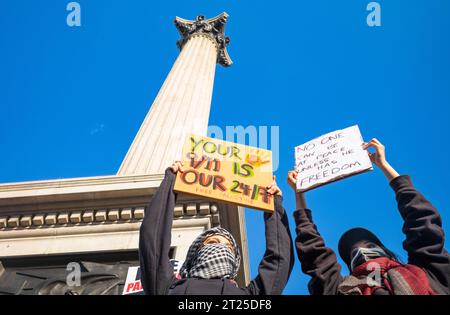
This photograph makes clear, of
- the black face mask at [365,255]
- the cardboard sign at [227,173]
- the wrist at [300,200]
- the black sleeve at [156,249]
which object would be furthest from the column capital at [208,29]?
the black face mask at [365,255]

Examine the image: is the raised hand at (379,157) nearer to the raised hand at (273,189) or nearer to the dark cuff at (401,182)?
the dark cuff at (401,182)

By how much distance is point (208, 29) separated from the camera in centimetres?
2116

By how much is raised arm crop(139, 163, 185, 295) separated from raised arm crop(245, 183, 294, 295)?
0.87m

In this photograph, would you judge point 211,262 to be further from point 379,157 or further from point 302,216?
point 379,157

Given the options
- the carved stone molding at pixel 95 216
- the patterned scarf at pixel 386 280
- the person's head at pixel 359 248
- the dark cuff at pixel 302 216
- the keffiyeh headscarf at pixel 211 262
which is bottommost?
the patterned scarf at pixel 386 280

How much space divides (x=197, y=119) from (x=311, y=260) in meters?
8.26

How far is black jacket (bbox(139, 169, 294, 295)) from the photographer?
4270 mm

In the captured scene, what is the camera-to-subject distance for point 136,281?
6.45 meters

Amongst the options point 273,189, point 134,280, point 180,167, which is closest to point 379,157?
point 273,189

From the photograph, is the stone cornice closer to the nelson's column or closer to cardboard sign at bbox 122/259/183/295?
the nelson's column

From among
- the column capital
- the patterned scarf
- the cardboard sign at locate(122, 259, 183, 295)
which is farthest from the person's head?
the column capital

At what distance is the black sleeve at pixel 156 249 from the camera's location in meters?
4.29
